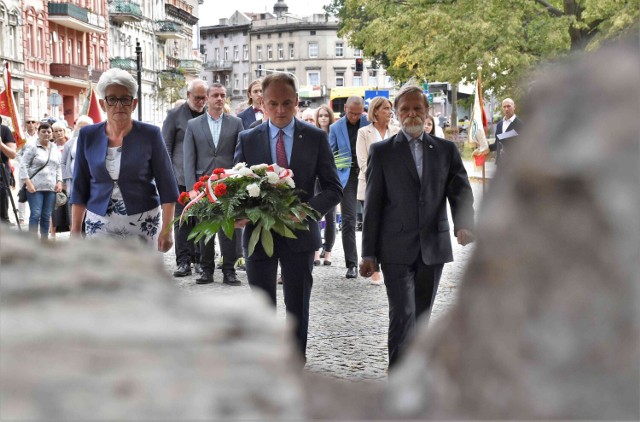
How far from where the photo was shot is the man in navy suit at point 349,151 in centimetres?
1327

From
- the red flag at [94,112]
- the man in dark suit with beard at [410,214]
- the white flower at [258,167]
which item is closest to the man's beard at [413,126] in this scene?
the man in dark suit with beard at [410,214]

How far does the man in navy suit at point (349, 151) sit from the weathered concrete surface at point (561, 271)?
12086mm

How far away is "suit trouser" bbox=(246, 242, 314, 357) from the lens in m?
6.82

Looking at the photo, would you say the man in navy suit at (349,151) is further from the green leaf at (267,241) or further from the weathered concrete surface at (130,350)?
the weathered concrete surface at (130,350)

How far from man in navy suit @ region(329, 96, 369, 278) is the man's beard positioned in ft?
20.0

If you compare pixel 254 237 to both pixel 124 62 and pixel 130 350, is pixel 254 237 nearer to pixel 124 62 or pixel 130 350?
pixel 130 350

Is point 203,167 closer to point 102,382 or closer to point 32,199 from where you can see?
point 32,199

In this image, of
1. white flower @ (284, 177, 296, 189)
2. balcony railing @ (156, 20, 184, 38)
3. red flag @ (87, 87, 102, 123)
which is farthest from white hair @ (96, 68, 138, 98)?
balcony railing @ (156, 20, 184, 38)

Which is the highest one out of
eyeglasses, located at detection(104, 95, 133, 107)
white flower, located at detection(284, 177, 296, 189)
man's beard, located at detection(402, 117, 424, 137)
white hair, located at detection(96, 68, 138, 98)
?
white hair, located at detection(96, 68, 138, 98)

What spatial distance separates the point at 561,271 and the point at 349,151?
1336 cm

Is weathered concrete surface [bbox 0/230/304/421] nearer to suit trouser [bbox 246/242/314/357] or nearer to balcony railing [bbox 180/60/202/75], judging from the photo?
suit trouser [bbox 246/242/314/357]

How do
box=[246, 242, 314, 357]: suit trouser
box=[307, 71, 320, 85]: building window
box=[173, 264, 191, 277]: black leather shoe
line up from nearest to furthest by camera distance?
box=[246, 242, 314, 357]: suit trouser → box=[173, 264, 191, 277]: black leather shoe → box=[307, 71, 320, 85]: building window

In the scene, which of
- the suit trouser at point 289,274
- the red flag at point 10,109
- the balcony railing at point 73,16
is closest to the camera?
the suit trouser at point 289,274

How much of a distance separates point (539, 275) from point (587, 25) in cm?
1699
